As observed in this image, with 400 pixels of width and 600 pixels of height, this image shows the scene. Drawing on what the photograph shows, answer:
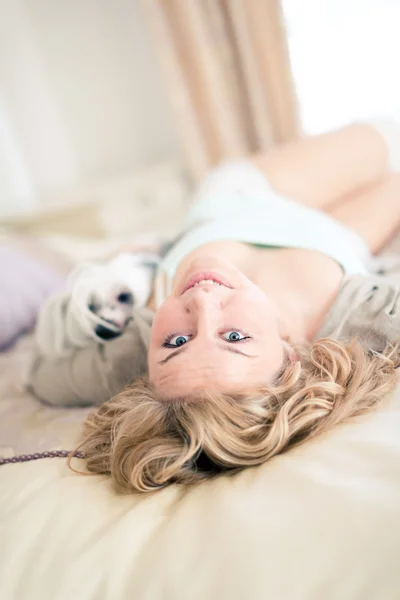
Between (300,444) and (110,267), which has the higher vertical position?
(110,267)

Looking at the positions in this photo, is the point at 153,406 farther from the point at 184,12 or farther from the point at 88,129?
the point at 88,129

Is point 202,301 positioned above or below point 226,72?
below

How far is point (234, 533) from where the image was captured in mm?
657

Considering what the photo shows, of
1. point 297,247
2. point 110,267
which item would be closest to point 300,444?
point 297,247

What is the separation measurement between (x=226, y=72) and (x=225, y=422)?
220 centimetres

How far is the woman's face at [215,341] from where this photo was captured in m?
0.93

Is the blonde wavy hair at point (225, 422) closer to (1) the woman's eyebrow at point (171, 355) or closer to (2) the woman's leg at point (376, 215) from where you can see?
(1) the woman's eyebrow at point (171, 355)

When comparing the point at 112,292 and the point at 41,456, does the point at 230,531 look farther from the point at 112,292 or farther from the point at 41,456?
the point at 112,292

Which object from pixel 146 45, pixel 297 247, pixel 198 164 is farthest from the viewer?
pixel 146 45

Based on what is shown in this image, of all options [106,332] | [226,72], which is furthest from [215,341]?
[226,72]

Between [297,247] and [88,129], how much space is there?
7.19 feet

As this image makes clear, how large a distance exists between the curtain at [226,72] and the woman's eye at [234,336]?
1.91m

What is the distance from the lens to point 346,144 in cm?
181

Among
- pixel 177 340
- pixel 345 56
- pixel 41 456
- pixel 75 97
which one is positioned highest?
pixel 75 97
